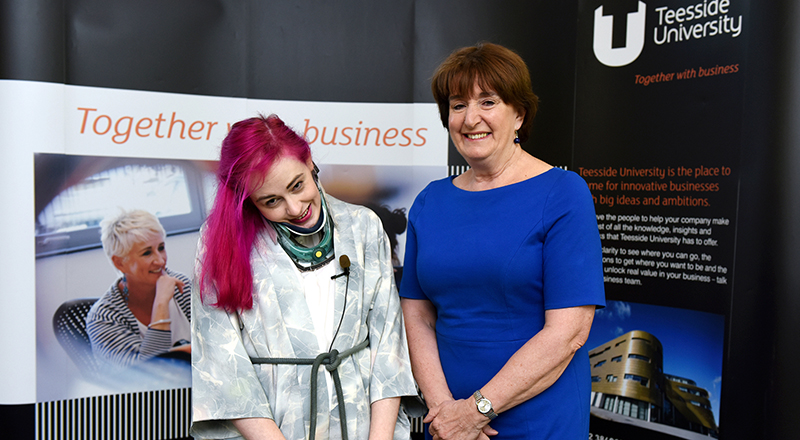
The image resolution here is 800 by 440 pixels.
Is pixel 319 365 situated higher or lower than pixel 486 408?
higher

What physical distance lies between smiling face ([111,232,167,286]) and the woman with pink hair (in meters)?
1.03

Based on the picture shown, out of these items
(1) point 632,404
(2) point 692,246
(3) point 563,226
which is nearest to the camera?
(3) point 563,226

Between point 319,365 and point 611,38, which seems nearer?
point 319,365

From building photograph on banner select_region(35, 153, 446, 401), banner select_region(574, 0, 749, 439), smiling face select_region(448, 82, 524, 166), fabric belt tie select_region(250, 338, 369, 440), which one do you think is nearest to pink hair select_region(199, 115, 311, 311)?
fabric belt tie select_region(250, 338, 369, 440)

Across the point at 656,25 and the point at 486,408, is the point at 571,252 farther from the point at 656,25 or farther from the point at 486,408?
the point at 656,25

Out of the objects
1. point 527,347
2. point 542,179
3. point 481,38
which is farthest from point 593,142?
point 527,347

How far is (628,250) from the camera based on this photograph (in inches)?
93.4

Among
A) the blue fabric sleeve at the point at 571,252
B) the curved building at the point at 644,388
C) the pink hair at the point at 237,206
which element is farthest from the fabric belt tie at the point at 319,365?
the curved building at the point at 644,388

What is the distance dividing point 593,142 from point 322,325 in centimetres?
159

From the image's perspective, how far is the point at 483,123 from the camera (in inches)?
59.3

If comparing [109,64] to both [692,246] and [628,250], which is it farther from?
[692,246]

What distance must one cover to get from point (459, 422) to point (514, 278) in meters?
0.40

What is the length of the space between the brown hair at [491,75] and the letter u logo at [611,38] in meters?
1.01

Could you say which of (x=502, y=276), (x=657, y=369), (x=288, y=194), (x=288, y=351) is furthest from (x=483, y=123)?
(x=657, y=369)
